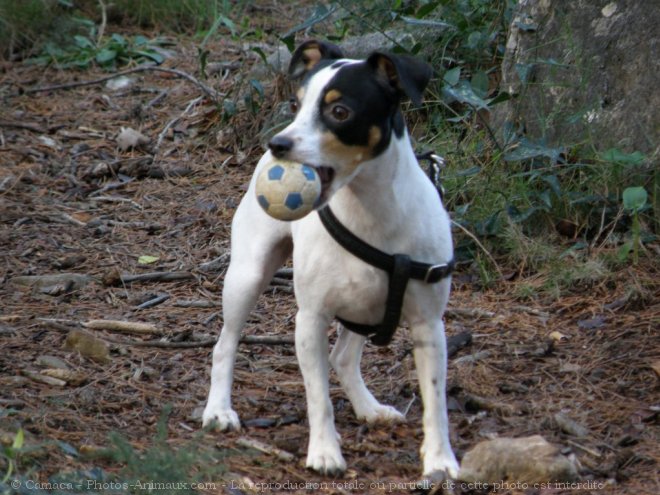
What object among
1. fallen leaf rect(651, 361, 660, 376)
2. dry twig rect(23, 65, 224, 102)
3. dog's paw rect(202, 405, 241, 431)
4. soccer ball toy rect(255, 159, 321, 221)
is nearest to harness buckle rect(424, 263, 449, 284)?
soccer ball toy rect(255, 159, 321, 221)

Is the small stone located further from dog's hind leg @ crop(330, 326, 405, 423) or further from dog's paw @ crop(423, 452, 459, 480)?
dog's paw @ crop(423, 452, 459, 480)

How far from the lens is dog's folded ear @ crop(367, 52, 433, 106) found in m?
3.57

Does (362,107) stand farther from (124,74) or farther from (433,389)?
(124,74)

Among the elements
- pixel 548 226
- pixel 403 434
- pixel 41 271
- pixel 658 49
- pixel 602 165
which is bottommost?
pixel 41 271

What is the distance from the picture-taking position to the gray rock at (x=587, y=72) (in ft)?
19.3

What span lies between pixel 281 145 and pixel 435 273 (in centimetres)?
76

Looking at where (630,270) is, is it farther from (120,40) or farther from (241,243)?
(120,40)

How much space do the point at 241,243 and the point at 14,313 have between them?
63.6 inches

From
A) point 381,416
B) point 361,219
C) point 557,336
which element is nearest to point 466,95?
point 557,336

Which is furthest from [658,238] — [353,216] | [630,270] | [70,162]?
[70,162]

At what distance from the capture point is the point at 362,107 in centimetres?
353

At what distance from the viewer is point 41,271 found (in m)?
6.13

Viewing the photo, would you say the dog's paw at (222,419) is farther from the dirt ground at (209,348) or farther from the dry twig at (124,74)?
the dry twig at (124,74)

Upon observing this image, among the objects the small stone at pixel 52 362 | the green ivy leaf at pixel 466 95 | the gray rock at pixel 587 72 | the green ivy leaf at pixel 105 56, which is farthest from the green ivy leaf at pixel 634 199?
the green ivy leaf at pixel 105 56
